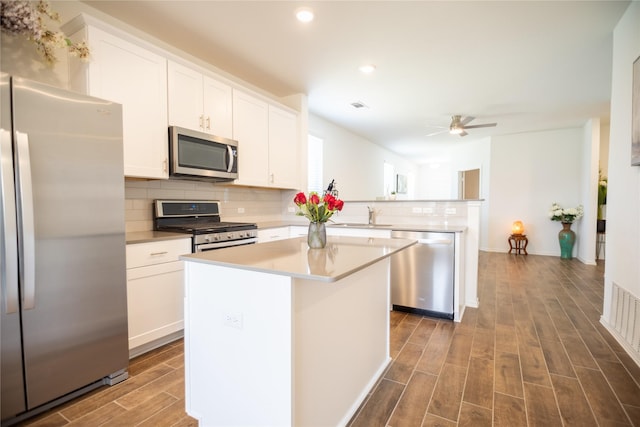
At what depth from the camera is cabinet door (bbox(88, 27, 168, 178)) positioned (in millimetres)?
2152

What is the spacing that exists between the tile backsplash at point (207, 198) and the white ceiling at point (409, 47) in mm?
1371

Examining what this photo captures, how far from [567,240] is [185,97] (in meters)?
7.15

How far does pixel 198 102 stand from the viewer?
113 inches

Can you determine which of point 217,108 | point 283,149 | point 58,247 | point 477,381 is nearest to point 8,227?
point 58,247

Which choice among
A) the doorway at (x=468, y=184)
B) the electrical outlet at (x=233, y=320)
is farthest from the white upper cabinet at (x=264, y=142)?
the doorway at (x=468, y=184)

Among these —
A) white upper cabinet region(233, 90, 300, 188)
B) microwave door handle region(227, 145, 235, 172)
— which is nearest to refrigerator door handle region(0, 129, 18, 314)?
microwave door handle region(227, 145, 235, 172)

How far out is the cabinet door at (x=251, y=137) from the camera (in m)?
3.32

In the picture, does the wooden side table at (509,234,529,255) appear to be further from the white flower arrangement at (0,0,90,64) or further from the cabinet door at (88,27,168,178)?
the white flower arrangement at (0,0,90,64)

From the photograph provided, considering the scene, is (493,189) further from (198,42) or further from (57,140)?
(57,140)

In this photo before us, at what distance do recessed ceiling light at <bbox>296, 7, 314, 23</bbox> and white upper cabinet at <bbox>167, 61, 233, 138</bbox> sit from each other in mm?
1068

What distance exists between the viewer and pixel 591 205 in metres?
5.58

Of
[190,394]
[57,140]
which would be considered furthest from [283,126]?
[190,394]

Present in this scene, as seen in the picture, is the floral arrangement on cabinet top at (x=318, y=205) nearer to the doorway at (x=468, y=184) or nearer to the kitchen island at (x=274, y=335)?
the kitchen island at (x=274, y=335)

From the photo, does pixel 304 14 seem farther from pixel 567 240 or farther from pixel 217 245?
pixel 567 240
